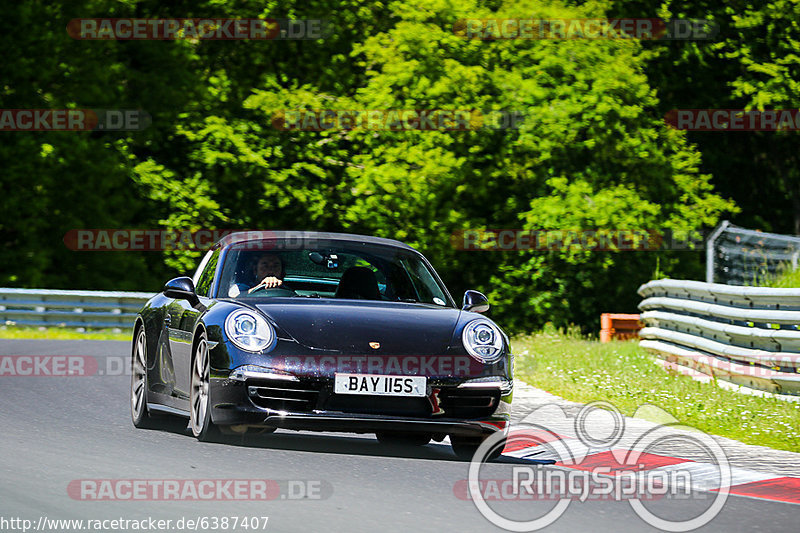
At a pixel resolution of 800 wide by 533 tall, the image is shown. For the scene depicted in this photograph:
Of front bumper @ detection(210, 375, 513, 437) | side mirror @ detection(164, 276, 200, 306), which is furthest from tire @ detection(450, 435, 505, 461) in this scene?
side mirror @ detection(164, 276, 200, 306)

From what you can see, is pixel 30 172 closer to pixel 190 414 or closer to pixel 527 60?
pixel 527 60

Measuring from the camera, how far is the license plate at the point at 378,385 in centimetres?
895

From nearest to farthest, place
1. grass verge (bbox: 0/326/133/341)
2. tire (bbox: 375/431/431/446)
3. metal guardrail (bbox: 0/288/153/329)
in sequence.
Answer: tire (bbox: 375/431/431/446)
grass verge (bbox: 0/326/133/341)
metal guardrail (bbox: 0/288/153/329)

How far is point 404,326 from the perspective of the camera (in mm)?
9391

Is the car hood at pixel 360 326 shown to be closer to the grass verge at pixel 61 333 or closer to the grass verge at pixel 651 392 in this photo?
the grass verge at pixel 651 392

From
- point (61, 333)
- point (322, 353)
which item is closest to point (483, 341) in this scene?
point (322, 353)

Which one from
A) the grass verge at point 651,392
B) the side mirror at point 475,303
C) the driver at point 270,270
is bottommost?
the grass verge at point 651,392

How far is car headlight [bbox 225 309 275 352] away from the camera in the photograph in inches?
357

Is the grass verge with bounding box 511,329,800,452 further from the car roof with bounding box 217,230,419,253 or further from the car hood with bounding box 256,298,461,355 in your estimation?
the car roof with bounding box 217,230,419,253

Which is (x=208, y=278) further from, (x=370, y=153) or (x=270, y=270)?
(x=370, y=153)

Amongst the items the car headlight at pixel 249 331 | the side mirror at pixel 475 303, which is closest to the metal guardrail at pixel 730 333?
the side mirror at pixel 475 303

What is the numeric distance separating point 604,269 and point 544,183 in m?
2.31

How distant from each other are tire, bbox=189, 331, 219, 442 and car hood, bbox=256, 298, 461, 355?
1.57 feet

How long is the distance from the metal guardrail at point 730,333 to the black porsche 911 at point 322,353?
346 centimetres
